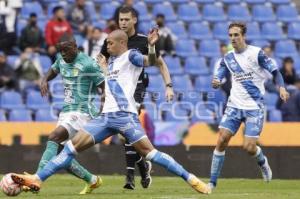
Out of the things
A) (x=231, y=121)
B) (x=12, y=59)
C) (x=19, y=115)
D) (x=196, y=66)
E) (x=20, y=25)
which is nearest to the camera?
(x=231, y=121)

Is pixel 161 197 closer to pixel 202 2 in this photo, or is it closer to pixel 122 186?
pixel 122 186

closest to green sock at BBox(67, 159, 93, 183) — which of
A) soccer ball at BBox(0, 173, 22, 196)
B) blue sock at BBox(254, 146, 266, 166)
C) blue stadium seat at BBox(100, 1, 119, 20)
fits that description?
soccer ball at BBox(0, 173, 22, 196)

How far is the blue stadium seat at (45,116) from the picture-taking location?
812 inches

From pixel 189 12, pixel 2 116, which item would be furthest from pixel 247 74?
pixel 189 12

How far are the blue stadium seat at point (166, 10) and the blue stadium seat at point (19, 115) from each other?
5666 millimetres

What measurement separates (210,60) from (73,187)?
32.9 ft

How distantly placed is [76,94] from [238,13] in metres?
13.2

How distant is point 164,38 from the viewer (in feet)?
75.7

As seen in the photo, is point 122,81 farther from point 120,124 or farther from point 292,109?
point 292,109

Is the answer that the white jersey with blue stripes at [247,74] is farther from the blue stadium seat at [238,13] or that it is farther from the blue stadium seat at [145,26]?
the blue stadium seat at [238,13]

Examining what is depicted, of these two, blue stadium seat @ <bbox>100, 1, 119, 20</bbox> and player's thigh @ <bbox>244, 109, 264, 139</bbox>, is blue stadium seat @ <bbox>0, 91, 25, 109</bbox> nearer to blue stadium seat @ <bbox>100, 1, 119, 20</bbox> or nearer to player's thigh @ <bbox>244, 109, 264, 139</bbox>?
blue stadium seat @ <bbox>100, 1, 119, 20</bbox>

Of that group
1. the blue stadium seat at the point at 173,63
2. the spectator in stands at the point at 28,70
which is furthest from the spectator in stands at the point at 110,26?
the spectator in stands at the point at 28,70

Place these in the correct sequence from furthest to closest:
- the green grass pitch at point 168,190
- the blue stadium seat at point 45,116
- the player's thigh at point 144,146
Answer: the blue stadium seat at point 45,116 < the green grass pitch at point 168,190 < the player's thigh at point 144,146

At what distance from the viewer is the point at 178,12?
25672 mm
